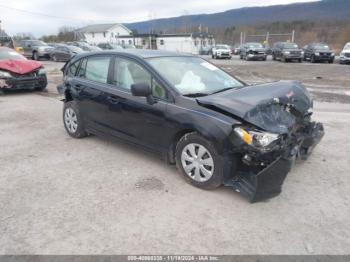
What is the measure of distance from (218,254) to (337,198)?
1814mm

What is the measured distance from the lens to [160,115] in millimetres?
4281

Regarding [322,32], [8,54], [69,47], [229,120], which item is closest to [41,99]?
[8,54]

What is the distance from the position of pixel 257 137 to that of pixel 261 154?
0.19 meters

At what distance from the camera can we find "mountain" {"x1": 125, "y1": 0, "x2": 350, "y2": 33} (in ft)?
317

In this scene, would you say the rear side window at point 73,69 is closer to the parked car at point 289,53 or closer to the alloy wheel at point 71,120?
the alloy wheel at point 71,120

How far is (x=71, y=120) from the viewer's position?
6.05 metres

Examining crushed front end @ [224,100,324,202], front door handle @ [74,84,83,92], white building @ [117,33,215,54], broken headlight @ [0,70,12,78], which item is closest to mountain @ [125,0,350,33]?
white building @ [117,33,215,54]

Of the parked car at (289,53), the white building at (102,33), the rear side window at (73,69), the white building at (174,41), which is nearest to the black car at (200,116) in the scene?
the rear side window at (73,69)

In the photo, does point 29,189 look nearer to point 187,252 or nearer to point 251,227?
point 187,252

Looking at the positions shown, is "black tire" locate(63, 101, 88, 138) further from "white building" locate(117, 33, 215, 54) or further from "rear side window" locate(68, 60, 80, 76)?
"white building" locate(117, 33, 215, 54)

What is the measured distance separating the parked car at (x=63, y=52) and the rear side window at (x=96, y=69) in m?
23.1

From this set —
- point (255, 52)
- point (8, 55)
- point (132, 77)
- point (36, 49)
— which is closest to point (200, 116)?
point (132, 77)

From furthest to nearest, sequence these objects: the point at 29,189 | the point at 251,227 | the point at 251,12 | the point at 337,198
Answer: the point at 251,12 < the point at 29,189 < the point at 337,198 < the point at 251,227

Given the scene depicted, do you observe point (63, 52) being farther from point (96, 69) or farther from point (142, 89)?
point (142, 89)
